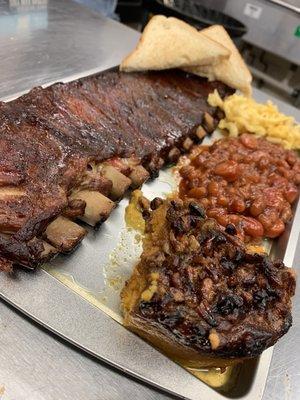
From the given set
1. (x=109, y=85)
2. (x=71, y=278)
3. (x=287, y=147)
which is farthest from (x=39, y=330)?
(x=287, y=147)

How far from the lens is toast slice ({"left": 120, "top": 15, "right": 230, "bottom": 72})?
3525mm

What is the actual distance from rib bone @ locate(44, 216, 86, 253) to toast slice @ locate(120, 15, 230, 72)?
1.78m

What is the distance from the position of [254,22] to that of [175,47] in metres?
3.04

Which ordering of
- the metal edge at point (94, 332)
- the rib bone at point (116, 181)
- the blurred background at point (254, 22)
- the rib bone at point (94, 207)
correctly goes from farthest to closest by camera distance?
the blurred background at point (254, 22), the rib bone at point (116, 181), the rib bone at point (94, 207), the metal edge at point (94, 332)

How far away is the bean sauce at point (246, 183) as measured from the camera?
275 centimetres

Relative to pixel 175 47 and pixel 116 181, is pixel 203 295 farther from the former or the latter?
pixel 175 47

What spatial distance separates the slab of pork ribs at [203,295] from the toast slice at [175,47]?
1932mm

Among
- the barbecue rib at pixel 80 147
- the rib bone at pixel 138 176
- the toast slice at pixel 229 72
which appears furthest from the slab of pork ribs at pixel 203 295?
the toast slice at pixel 229 72

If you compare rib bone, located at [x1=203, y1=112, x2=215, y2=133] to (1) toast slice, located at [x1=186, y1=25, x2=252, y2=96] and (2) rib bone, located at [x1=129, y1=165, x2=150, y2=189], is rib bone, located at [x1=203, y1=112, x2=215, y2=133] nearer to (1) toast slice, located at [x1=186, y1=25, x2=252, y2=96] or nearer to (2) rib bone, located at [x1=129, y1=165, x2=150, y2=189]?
(1) toast slice, located at [x1=186, y1=25, x2=252, y2=96]

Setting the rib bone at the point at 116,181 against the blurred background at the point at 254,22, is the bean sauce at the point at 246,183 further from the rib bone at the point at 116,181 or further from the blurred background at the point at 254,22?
the blurred background at the point at 254,22

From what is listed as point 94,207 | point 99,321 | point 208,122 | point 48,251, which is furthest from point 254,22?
point 99,321

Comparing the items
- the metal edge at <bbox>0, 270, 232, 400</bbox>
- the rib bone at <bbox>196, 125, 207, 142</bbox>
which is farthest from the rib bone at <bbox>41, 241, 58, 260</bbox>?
the rib bone at <bbox>196, 125, 207, 142</bbox>

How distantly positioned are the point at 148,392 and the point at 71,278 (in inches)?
25.9

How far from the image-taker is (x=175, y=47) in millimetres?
3609
